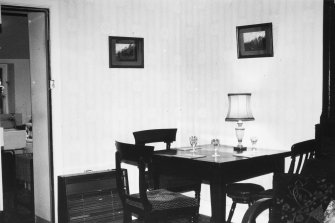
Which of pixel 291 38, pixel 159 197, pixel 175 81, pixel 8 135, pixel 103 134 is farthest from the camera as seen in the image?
pixel 8 135

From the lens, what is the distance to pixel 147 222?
11.0 feet

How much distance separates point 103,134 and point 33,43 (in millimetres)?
1134

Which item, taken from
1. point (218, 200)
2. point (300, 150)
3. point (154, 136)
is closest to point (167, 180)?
point (154, 136)

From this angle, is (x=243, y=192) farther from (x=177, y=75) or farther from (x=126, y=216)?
(x=177, y=75)

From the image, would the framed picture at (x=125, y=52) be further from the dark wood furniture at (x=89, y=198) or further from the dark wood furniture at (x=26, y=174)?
the dark wood furniture at (x=89, y=198)

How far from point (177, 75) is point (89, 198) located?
2.31m

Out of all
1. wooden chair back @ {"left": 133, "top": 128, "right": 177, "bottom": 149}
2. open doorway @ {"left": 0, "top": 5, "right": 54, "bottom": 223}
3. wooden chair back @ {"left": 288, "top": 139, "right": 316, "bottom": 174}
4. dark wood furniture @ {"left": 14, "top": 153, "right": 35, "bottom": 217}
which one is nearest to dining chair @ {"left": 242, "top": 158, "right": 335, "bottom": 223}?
wooden chair back @ {"left": 288, "top": 139, "right": 316, "bottom": 174}

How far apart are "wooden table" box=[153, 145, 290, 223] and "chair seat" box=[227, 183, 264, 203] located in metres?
0.17

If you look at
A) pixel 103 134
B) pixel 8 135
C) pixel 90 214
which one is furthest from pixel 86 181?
pixel 8 135

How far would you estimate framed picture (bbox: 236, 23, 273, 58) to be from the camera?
443cm

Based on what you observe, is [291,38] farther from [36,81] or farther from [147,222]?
[36,81]

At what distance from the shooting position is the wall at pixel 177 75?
14.0 feet

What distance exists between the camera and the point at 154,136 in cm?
463

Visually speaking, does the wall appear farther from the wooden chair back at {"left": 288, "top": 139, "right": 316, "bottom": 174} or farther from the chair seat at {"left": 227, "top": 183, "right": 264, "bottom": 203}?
the chair seat at {"left": 227, "top": 183, "right": 264, "bottom": 203}
